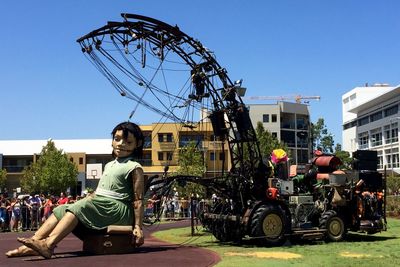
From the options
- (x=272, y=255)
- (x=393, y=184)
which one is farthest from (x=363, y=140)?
(x=272, y=255)

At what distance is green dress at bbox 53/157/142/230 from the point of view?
1061 cm

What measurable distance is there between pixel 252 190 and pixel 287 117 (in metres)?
78.3

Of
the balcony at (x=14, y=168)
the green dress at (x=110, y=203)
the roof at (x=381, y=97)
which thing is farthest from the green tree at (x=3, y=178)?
the green dress at (x=110, y=203)

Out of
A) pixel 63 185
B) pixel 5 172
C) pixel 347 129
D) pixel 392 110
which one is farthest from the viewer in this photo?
pixel 347 129

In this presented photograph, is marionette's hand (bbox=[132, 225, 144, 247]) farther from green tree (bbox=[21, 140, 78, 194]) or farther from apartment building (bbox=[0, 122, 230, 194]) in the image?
apartment building (bbox=[0, 122, 230, 194])

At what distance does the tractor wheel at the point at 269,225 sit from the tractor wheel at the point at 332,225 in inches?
60.8

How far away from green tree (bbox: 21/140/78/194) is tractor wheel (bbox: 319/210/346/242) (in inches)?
1923

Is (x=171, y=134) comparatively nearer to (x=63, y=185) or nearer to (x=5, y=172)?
(x=63, y=185)

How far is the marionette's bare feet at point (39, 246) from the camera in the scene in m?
9.96

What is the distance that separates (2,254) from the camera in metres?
11.1

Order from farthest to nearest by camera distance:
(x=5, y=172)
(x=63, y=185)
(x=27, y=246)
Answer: (x=5, y=172), (x=63, y=185), (x=27, y=246)

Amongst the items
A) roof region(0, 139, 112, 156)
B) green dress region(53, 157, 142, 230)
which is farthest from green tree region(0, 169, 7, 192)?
green dress region(53, 157, 142, 230)

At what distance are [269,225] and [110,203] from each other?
4.92 m

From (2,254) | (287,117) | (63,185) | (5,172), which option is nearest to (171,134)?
(63,185)
